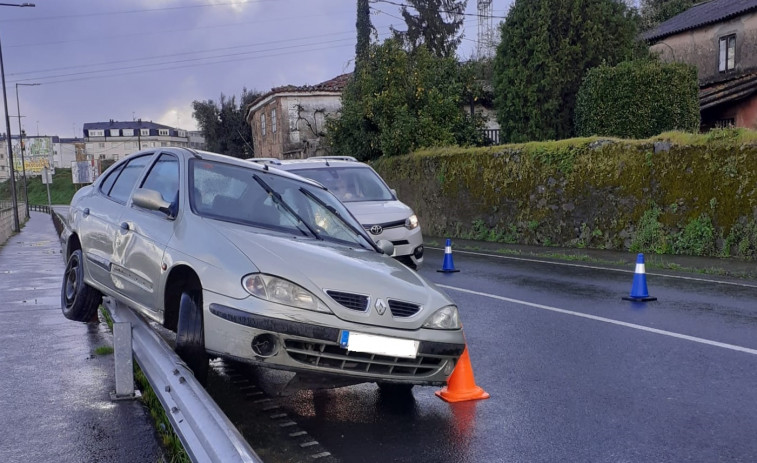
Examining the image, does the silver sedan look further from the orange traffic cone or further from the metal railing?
the orange traffic cone

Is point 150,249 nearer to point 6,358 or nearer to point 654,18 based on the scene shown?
point 6,358

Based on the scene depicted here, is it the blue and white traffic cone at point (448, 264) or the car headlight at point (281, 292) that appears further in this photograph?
the blue and white traffic cone at point (448, 264)

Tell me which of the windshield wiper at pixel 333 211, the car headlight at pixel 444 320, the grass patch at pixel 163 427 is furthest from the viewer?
the windshield wiper at pixel 333 211

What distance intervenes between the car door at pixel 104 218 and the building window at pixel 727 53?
2861cm

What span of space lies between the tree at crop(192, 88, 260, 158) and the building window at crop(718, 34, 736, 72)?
34.6 metres

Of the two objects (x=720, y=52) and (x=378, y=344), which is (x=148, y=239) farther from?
(x=720, y=52)

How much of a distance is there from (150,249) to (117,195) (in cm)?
156

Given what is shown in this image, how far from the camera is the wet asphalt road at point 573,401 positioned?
437 centimetres

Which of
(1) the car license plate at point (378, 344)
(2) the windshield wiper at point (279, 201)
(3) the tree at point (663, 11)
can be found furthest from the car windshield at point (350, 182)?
(3) the tree at point (663, 11)

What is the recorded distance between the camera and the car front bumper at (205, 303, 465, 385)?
4.28 m

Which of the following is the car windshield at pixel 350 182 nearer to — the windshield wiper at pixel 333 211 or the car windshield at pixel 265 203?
the windshield wiper at pixel 333 211

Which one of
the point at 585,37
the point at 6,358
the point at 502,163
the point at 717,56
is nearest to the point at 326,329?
the point at 6,358

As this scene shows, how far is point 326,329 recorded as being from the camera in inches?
169

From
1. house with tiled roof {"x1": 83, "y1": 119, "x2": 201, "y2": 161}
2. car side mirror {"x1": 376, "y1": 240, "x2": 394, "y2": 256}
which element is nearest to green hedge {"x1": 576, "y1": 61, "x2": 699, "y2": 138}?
car side mirror {"x1": 376, "y1": 240, "x2": 394, "y2": 256}
